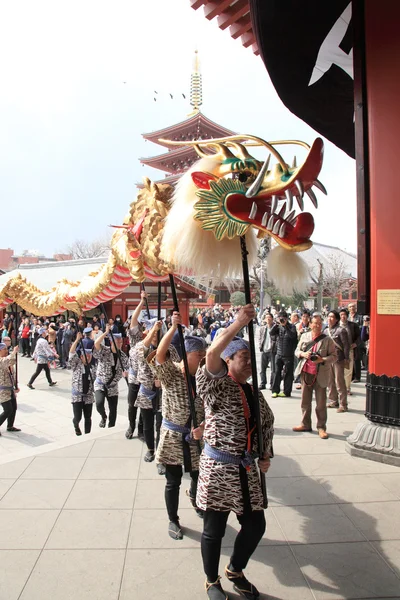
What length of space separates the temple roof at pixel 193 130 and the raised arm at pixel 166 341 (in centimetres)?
2405

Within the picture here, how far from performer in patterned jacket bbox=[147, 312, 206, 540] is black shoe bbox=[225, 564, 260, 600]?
0.59 metres

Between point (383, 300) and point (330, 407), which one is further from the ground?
point (383, 300)

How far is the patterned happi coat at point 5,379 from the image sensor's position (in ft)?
20.8

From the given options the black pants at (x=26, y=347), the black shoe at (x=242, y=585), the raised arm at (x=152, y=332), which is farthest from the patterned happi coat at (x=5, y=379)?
the black pants at (x=26, y=347)

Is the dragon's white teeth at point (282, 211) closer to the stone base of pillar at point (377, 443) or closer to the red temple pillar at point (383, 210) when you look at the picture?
the red temple pillar at point (383, 210)

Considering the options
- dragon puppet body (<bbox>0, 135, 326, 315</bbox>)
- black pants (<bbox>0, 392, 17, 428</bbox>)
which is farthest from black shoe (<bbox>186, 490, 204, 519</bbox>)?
black pants (<bbox>0, 392, 17, 428</bbox>)

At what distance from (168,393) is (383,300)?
2326 mm

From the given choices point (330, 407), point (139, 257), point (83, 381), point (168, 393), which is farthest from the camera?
point (330, 407)

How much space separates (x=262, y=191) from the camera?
2.55m

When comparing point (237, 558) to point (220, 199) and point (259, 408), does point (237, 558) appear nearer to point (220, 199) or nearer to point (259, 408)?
point (259, 408)

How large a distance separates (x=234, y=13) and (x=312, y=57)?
0.93 meters

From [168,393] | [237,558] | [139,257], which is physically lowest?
[237,558]

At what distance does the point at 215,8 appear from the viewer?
3986 millimetres

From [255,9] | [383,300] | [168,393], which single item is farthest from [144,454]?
[255,9]
